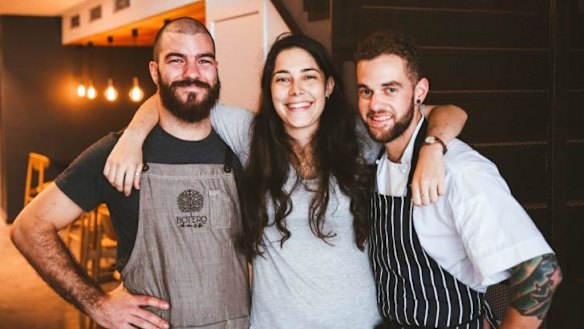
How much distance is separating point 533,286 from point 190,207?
0.96m

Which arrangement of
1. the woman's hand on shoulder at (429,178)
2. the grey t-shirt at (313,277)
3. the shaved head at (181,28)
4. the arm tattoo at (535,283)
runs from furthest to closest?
the shaved head at (181,28), the grey t-shirt at (313,277), the woman's hand on shoulder at (429,178), the arm tattoo at (535,283)

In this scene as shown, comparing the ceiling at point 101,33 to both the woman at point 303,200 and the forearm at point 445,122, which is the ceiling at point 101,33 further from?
the forearm at point 445,122

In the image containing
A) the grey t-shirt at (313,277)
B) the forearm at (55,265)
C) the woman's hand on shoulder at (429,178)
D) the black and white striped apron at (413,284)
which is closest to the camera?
the woman's hand on shoulder at (429,178)

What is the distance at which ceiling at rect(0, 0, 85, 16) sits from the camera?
727 cm

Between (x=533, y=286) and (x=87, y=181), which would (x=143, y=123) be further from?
(x=533, y=286)

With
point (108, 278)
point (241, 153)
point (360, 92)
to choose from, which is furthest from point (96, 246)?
point (360, 92)

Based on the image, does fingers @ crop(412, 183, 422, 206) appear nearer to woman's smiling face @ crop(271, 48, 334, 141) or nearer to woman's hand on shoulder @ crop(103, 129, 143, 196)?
woman's smiling face @ crop(271, 48, 334, 141)

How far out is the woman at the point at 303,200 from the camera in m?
1.66

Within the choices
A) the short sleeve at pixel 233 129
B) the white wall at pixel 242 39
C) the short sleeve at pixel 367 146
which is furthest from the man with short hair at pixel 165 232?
the white wall at pixel 242 39

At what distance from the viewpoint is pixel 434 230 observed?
150 cm

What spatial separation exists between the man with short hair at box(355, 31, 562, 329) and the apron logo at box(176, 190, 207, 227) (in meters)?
0.50

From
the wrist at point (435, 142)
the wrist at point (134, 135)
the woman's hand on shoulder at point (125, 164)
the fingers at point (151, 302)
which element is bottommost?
the fingers at point (151, 302)

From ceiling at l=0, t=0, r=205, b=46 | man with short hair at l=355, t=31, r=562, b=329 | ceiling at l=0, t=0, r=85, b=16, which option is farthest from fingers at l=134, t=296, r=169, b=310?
ceiling at l=0, t=0, r=85, b=16

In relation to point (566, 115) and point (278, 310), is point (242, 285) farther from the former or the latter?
point (566, 115)
